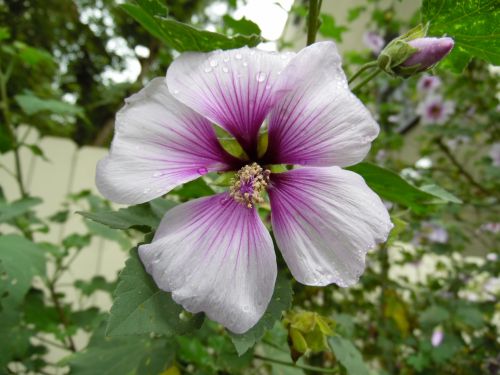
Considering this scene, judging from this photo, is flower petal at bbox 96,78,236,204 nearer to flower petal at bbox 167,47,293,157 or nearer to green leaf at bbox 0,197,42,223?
flower petal at bbox 167,47,293,157

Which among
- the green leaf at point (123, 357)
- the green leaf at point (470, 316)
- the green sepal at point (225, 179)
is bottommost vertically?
the green leaf at point (470, 316)

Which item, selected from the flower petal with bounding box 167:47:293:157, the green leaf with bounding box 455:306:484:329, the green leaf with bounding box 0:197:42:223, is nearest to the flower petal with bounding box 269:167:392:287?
the flower petal with bounding box 167:47:293:157

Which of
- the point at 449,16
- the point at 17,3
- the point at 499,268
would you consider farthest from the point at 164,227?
the point at 17,3

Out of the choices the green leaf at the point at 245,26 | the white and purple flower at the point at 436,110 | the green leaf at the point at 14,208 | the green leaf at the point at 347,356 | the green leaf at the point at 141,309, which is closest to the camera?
the green leaf at the point at 141,309

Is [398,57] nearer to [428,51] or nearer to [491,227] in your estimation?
[428,51]

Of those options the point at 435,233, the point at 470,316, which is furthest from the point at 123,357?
the point at 435,233

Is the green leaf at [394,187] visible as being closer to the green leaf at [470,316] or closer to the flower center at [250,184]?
the flower center at [250,184]

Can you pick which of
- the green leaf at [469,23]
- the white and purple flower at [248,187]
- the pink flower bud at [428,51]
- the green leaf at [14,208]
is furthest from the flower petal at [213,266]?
the green leaf at [14,208]
